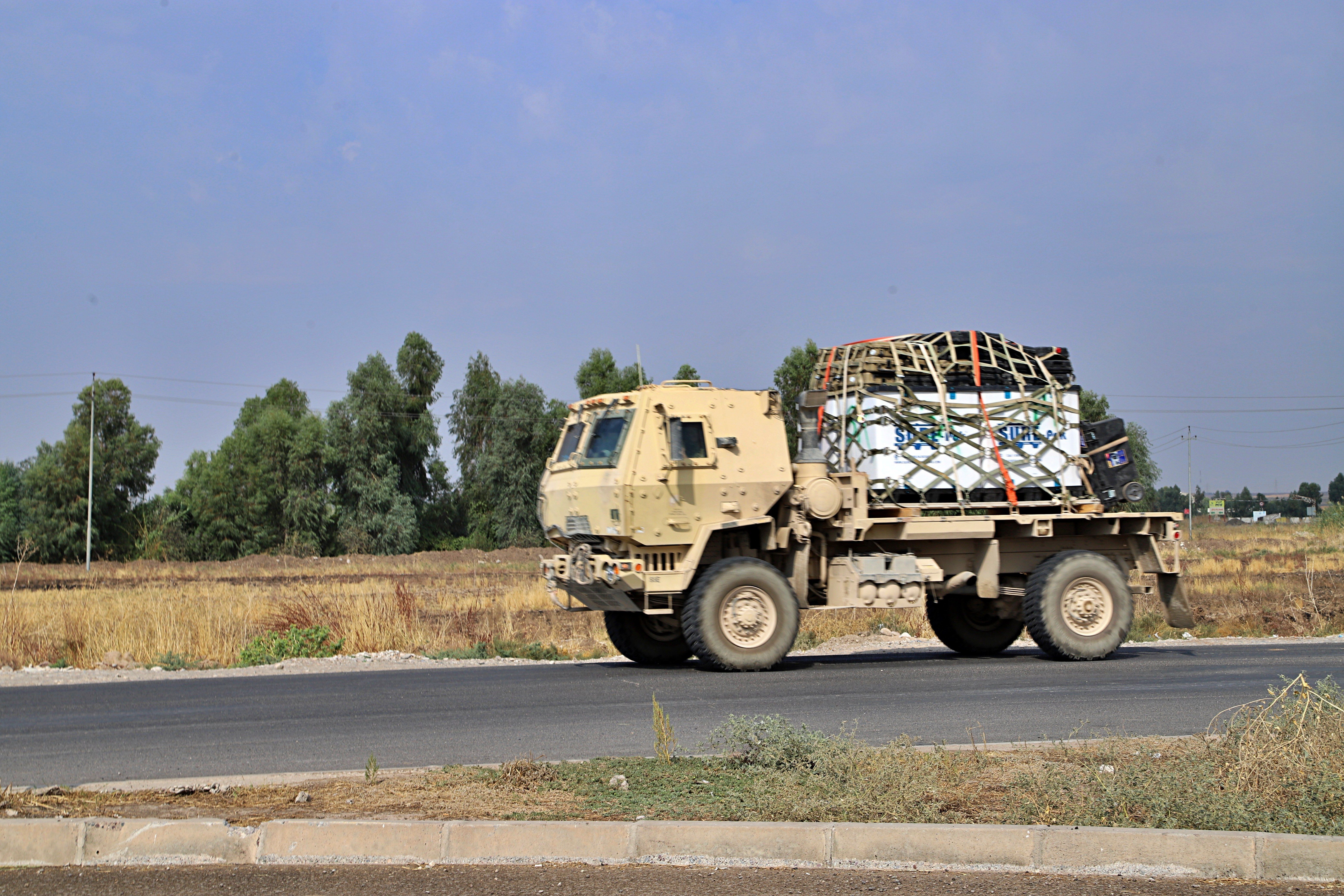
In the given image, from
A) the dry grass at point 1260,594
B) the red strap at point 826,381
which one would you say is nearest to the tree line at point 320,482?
the dry grass at point 1260,594

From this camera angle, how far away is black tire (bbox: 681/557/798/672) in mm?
13625

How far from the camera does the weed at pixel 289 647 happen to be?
16969 millimetres

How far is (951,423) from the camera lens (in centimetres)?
1523

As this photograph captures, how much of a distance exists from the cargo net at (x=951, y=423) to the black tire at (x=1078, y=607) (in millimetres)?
912

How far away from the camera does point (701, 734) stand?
355 inches

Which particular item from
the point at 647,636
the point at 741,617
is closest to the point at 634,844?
the point at 741,617

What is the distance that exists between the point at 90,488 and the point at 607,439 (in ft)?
153

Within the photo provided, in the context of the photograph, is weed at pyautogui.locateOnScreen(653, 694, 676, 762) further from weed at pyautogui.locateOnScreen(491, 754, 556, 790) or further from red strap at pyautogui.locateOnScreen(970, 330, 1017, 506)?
red strap at pyautogui.locateOnScreen(970, 330, 1017, 506)

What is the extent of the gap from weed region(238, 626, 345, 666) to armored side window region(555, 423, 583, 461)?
486cm

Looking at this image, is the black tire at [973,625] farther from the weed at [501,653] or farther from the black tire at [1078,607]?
the weed at [501,653]

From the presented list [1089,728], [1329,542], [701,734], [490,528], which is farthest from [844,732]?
[490,528]

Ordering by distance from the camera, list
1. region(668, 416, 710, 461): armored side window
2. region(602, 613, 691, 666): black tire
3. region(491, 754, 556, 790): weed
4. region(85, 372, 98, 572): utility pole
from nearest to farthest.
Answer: region(491, 754, 556, 790): weed < region(668, 416, 710, 461): armored side window < region(602, 613, 691, 666): black tire < region(85, 372, 98, 572): utility pole

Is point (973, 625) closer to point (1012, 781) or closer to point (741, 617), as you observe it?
point (741, 617)

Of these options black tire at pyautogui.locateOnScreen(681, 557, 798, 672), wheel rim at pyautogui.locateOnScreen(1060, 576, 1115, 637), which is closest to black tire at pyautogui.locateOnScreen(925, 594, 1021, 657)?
wheel rim at pyautogui.locateOnScreen(1060, 576, 1115, 637)
